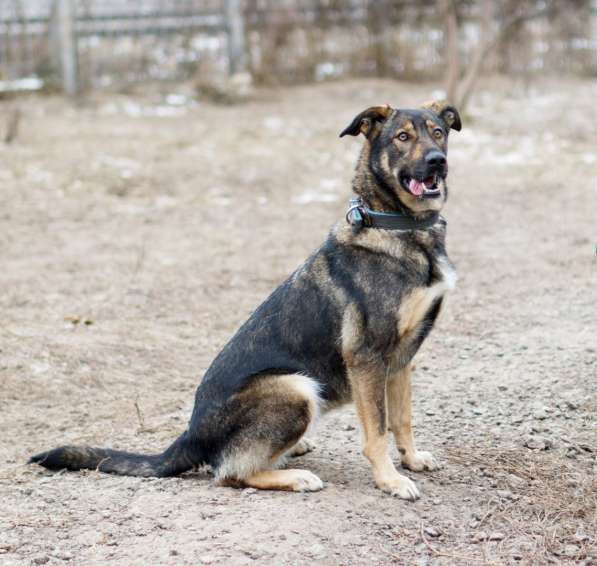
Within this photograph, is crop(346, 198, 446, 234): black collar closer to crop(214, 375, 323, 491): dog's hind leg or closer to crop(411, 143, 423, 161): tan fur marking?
crop(411, 143, 423, 161): tan fur marking

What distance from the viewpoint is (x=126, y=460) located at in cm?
497

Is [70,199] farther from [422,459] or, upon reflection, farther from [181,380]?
[422,459]

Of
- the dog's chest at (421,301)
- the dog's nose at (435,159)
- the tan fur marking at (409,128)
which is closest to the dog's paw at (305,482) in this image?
the dog's chest at (421,301)

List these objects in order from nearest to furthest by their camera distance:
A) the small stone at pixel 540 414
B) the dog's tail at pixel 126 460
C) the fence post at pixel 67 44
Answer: the dog's tail at pixel 126 460 → the small stone at pixel 540 414 → the fence post at pixel 67 44

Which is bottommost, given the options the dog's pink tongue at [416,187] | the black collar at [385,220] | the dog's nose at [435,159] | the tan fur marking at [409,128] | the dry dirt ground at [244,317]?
the dry dirt ground at [244,317]

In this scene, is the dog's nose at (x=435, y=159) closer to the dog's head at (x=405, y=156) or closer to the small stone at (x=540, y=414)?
the dog's head at (x=405, y=156)

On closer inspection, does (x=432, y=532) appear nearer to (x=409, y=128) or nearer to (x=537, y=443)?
(x=537, y=443)

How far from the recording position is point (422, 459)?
5.05 metres

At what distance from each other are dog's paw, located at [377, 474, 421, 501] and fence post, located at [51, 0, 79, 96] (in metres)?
13.8

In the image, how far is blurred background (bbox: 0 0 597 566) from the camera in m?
4.44

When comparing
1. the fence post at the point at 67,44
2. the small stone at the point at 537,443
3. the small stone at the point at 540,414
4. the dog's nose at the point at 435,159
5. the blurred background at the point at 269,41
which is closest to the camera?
the dog's nose at the point at 435,159

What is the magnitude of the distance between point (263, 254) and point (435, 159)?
5.18m

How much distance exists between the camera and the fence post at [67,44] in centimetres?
1683

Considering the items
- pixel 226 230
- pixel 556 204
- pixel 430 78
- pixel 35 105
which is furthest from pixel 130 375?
pixel 430 78
